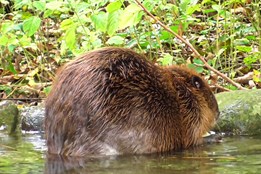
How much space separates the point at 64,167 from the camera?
392 cm

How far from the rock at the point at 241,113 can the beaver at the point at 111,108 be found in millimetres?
726

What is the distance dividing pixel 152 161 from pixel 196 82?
1027 mm

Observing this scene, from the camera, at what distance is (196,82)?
16.1 ft

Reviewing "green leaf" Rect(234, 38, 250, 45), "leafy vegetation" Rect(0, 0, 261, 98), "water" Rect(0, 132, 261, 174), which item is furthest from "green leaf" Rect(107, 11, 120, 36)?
"green leaf" Rect(234, 38, 250, 45)

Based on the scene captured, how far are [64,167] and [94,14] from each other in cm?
141

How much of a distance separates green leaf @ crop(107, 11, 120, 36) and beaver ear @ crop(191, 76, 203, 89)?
2.13ft

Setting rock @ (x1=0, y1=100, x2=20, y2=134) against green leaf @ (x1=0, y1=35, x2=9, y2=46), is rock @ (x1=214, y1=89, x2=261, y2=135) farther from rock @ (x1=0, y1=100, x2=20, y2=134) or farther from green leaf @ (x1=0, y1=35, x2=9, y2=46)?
green leaf @ (x1=0, y1=35, x2=9, y2=46)

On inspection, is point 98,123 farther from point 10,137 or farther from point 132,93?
point 10,137

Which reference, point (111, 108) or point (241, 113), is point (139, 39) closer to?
point (241, 113)

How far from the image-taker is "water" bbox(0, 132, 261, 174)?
3.71m

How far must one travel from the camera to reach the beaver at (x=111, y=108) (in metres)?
4.09

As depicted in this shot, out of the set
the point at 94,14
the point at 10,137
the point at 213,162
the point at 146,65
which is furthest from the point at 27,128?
the point at 213,162

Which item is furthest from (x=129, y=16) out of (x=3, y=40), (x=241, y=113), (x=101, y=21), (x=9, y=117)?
(x=9, y=117)

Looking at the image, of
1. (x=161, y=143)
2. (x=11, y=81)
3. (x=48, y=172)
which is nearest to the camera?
(x=48, y=172)
